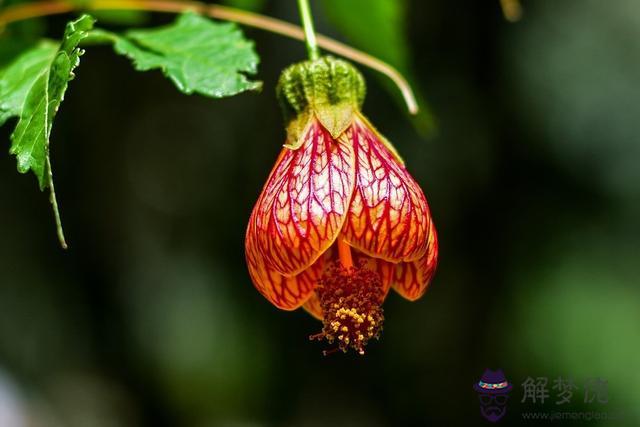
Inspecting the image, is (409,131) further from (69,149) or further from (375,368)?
(69,149)

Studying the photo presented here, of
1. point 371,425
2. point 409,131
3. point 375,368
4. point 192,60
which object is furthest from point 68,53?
point 371,425

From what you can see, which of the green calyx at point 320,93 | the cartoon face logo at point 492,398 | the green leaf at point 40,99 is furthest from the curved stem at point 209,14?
the cartoon face logo at point 492,398

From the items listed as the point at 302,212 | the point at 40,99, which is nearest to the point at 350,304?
the point at 302,212

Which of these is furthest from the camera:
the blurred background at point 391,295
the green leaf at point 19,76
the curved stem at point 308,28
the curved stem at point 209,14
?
the blurred background at point 391,295

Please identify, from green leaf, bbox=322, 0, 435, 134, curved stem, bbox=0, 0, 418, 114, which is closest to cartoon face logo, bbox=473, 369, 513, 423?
green leaf, bbox=322, 0, 435, 134

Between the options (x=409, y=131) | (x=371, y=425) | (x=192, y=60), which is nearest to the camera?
(x=192, y=60)

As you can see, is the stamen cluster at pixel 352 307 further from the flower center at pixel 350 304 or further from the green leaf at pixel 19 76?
the green leaf at pixel 19 76
